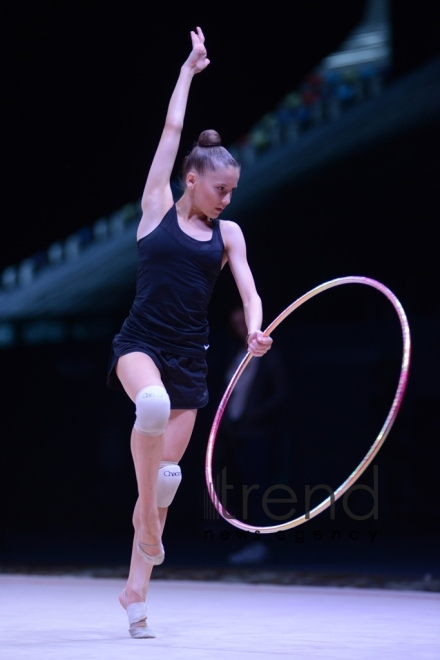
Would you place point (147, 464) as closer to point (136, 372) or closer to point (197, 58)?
point (136, 372)

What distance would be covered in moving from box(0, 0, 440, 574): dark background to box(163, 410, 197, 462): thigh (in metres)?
2.11

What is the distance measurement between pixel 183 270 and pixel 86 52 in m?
2.88

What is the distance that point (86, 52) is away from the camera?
21.0ft

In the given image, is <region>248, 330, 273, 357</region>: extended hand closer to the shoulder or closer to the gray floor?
the shoulder

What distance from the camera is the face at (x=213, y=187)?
12.7ft

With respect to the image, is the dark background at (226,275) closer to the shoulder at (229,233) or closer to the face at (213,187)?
the shoulder at (229,233)

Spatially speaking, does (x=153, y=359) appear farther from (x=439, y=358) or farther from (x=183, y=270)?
(x=439, y=358)

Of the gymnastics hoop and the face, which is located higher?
the face

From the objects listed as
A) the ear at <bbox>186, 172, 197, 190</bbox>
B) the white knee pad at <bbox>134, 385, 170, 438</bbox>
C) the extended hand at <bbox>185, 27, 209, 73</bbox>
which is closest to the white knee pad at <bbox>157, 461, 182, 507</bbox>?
the white knee pad at <bbox>134, 385, 170, 438</bbox>

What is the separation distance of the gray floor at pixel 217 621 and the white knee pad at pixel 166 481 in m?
0.45

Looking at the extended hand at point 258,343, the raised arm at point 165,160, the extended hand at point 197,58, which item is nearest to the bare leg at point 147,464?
the extended hand at point 258,343

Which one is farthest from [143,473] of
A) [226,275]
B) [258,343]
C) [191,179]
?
[226,275]

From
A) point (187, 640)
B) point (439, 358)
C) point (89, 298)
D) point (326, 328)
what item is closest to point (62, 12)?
point (89, 298)

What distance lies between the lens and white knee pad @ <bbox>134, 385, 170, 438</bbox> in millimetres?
3572
